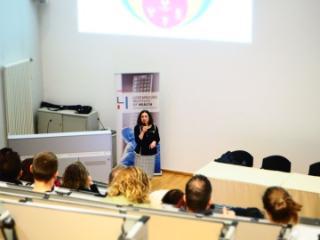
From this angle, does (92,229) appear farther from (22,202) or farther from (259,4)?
(259,4)

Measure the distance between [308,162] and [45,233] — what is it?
4612mm

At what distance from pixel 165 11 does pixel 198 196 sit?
14.3ft

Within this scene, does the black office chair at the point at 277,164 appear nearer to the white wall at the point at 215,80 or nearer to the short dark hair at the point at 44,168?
the white wall at the point at 215,80

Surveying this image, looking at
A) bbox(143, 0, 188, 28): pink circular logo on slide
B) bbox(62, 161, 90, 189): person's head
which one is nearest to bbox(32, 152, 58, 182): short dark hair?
bbox(62, 161, 90, 189): person's head

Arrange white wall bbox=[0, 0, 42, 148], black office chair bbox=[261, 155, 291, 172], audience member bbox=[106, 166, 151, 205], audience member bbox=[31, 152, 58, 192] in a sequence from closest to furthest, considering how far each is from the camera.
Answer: audience member bbox=[106, 166, 151, 205] < audience member bbox=[31, 152, 58, 192] < black office chair bbox=[261, 155, 291, 172] < white wall bbox=[0, 0, 42, 148]

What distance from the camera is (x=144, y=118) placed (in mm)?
7074

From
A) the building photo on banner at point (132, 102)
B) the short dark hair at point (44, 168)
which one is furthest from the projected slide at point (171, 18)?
the short dark hair at point (44, 168)

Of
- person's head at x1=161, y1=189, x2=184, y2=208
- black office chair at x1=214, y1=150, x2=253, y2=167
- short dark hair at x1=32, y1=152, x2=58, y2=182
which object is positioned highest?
short dark hair at x1=32, y1=152, x2=58, y2=182

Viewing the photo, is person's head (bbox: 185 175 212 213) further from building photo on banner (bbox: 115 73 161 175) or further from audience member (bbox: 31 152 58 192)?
building photo on banner (bbox: 115 73 161 175)

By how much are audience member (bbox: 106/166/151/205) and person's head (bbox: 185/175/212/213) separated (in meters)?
0.32

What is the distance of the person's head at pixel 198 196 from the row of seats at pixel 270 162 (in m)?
2.51

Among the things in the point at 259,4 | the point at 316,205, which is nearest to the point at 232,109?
the point at 259,4

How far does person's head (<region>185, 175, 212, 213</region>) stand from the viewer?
3330mm

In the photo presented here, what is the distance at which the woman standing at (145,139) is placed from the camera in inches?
278
